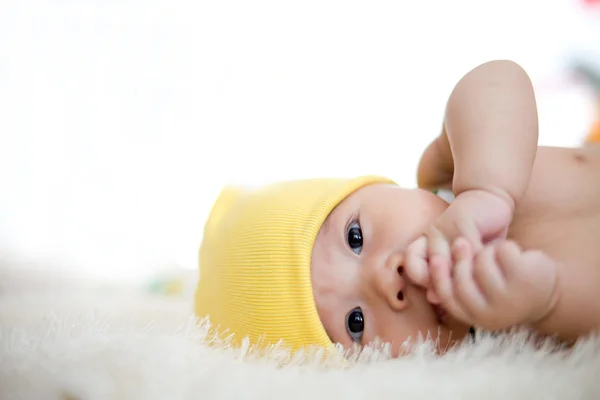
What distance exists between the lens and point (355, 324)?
3.02 feet

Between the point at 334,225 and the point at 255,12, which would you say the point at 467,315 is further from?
the point at 255,12

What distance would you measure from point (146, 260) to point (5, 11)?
2.65 feet

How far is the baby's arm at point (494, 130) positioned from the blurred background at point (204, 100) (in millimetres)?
931

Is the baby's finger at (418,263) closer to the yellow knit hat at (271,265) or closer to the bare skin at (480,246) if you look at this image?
the bare skin at (480,246)

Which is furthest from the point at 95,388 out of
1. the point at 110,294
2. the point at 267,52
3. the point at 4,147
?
the point at 267,52

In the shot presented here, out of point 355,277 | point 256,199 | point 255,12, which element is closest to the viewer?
point 355,277

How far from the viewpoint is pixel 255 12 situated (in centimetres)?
193

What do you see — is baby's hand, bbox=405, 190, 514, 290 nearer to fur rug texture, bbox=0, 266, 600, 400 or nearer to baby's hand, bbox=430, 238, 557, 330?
baby's hand, bbox=430, 238, 557, 330

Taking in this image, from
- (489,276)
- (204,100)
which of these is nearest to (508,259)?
(489,276)

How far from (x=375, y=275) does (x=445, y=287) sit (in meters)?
0.14

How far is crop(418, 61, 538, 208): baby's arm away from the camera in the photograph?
85cm

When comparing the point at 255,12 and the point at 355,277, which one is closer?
the point at 355,277

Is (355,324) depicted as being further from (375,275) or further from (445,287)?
(445,287)

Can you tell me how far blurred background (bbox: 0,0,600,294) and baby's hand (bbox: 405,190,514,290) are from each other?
99cm
